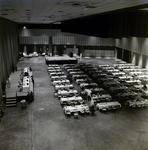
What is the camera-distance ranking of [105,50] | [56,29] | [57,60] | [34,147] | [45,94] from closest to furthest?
[34,147] → [45,94] → [57,60] → [56,29] → [105,50]

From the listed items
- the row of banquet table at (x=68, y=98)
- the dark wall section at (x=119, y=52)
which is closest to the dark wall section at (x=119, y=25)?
the row of banquet table at (x=68, y=98)

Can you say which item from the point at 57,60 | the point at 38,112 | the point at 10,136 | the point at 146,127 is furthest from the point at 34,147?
the point at 57,60

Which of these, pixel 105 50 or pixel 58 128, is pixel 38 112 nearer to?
pixel 58 128

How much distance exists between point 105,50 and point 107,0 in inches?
1385

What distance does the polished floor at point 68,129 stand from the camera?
979 centimetres

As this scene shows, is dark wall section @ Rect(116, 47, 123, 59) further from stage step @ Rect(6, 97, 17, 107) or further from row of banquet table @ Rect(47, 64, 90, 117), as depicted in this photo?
stage step @ Rect(6, 97, 17, 107)

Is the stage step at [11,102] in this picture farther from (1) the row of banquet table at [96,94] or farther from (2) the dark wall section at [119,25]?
(2) the dark wall section at [119,25]

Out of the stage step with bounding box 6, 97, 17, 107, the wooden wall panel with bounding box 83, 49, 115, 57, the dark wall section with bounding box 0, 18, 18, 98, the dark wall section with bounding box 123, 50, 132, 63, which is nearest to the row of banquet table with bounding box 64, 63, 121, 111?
the stage step with bounding box 6, 97, 17, 107

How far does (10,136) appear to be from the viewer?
34.4ft

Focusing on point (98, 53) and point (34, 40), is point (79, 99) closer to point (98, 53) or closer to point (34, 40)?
point (98, 53)

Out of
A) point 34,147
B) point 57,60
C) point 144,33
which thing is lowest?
point 34,147

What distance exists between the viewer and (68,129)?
37.0 feet

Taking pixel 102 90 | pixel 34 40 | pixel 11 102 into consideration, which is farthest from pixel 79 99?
pixel 34 40

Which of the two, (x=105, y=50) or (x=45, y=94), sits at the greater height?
(x=105, y=50)
